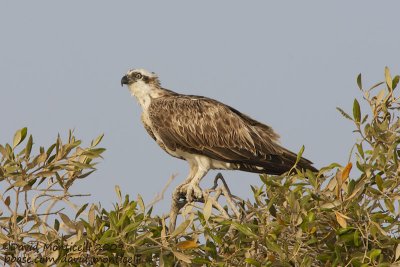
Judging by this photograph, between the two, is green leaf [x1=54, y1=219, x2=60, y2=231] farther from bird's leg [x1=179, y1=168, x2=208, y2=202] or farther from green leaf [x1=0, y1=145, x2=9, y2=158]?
bird's leg [x1=179, y1=168, x2=208, y2=202]

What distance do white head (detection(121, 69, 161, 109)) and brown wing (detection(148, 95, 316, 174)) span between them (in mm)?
271

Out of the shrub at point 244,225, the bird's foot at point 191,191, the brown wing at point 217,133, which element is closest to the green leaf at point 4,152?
the shrub at point 244,225

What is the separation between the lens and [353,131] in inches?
336

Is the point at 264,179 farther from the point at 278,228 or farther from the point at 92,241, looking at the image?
the point at 92,241

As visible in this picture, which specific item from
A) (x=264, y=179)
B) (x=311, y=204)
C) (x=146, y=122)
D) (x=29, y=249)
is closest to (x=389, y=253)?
(x=311, y=204)

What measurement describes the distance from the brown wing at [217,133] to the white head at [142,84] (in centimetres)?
27

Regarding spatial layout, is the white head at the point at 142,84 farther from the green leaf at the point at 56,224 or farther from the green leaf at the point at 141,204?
the green leaf at the point at 56,224

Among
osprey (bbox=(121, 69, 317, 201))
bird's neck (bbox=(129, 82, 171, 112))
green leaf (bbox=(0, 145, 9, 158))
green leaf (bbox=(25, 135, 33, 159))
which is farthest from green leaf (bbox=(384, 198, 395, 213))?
bird's neck (bbox=(129, 82, 171, 112))

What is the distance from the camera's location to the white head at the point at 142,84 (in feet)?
46.9

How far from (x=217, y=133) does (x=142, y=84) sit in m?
1.76

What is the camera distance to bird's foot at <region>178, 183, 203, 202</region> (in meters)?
11.5

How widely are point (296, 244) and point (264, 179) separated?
2.72 ft

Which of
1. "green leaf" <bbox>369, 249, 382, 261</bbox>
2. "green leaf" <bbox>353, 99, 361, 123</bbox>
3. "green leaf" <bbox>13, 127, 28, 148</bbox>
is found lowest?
"green leaf" <bbox>369, 249, 382, 261</bbox>

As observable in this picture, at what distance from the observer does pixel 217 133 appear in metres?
13.7
